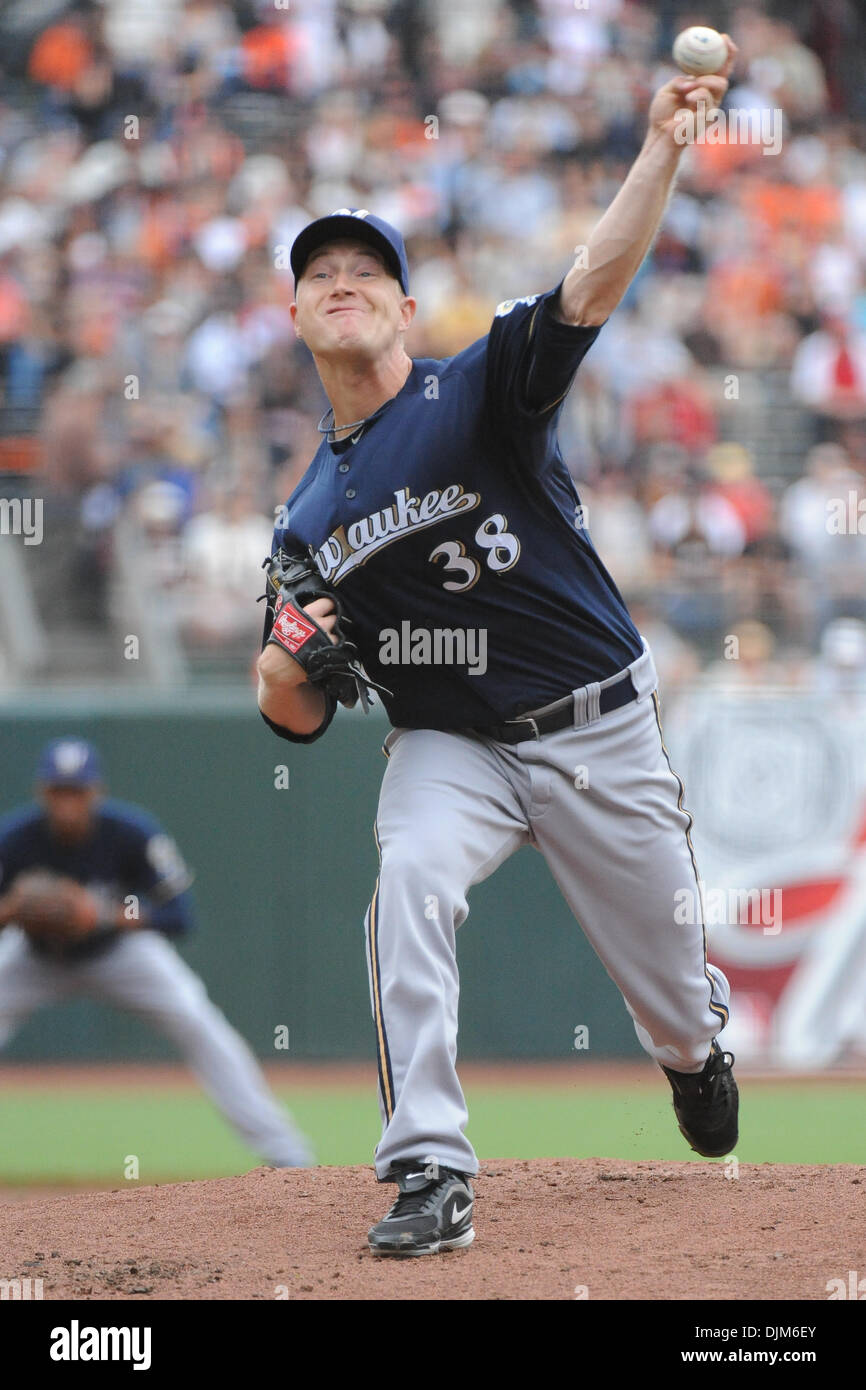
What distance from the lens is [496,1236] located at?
355 centimetres

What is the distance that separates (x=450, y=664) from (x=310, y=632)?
12.2 inches

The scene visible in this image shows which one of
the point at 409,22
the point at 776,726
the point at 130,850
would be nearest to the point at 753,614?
the point at 776,726

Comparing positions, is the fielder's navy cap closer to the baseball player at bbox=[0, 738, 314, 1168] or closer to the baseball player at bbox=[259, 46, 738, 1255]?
the baseball player at bbox=[259, 46, 738, 1255]

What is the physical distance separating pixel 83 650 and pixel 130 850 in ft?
7.45

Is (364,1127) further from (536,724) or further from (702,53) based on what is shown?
(702,53)

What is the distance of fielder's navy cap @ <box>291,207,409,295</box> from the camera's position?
3.48 m

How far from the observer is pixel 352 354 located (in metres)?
3.45

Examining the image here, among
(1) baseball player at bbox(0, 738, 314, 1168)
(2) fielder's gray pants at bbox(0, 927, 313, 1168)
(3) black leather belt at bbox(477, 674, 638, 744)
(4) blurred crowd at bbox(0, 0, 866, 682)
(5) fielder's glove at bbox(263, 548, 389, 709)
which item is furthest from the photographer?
(4) blurred crowd at bbox(0, 0, 866, 682)

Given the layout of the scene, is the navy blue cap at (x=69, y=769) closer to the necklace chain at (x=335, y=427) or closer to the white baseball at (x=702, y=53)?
the necklace chain at (x=335, y=427)

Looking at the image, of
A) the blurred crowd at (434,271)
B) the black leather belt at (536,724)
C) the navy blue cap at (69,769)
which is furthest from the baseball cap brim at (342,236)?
the blurred crowd at (434,271)

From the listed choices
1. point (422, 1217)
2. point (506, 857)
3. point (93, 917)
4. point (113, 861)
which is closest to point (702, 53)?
point (506, 857)

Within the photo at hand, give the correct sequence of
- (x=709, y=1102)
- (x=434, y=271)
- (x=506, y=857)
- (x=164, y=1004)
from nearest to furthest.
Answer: (x=506, y=857), (x=709, y=1102), (x=164, y=1004), (x=434, y=271)

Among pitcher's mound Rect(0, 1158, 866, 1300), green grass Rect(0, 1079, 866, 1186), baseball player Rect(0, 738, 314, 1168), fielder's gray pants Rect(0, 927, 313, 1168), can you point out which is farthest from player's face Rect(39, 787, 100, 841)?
pitcher's mound Rect(0, 1158, 866, 1300)

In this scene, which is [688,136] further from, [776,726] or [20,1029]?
[20,1029]
